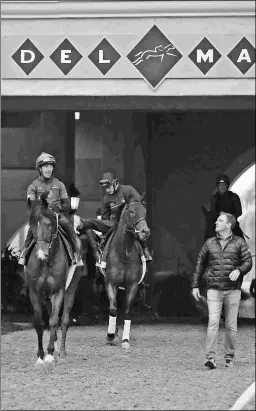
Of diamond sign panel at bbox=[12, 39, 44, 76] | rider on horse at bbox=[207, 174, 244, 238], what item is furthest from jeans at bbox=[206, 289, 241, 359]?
diamond sign panel at bbox=[12, 39, 44, 76]

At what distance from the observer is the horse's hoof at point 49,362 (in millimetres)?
11845

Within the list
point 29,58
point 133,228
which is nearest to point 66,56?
point 29,58

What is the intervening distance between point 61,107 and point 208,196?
8298mm

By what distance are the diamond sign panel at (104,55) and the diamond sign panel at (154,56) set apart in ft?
0.63

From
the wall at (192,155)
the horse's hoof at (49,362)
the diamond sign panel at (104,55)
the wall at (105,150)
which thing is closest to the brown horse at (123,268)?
the horse's hoof at (49,362)

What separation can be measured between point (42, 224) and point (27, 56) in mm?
3782

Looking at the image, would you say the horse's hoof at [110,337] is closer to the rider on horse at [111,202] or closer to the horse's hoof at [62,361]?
the rider on horse at [111,202]

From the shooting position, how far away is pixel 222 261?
424 inches

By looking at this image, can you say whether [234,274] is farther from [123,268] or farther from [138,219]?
[123,268]

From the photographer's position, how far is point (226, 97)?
49.6 ft

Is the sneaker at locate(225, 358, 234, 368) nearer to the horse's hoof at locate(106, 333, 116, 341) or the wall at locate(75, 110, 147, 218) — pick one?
the horse's hoof at locate(106, 333, 116, 341)

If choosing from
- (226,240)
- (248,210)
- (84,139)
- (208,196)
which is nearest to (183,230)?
(208,196)

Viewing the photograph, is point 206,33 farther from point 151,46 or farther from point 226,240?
point 226,240

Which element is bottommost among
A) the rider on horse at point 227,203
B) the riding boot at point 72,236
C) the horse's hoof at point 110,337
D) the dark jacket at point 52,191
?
the horse's hoof at point 110,337
